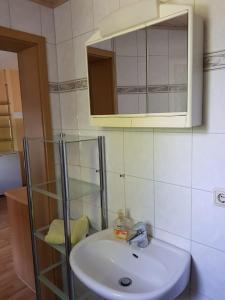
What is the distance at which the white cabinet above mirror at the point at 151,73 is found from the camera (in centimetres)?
91

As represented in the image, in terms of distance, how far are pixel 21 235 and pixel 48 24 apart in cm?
171

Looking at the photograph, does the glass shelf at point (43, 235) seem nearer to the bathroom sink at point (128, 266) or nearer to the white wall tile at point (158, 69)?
the bathroom sink at point (128, 266)

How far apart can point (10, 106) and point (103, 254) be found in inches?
164

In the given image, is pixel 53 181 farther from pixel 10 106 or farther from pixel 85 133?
pixel 10 106

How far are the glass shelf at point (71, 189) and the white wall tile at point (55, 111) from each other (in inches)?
15.3

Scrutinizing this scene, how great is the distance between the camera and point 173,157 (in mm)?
1115

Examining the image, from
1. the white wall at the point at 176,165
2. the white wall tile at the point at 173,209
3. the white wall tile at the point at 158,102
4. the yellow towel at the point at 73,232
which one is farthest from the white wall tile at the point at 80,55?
the yellow towel at the point at 73,232

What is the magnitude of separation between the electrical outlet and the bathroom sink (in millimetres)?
299

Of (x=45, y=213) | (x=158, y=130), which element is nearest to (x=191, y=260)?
(x=158, y=130)

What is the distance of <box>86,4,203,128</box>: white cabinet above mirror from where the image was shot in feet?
2.97

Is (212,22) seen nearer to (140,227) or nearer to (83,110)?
(83,110)

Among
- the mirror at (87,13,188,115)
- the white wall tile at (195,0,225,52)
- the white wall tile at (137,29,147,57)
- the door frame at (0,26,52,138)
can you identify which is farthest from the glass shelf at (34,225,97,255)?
the white wall tile at (195,0,225,52)

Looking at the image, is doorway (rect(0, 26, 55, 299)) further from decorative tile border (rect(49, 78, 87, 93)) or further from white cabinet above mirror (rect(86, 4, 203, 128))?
white cabinet above mirror (rect(86, 4, 203, 128))

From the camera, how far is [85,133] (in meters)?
1.55
